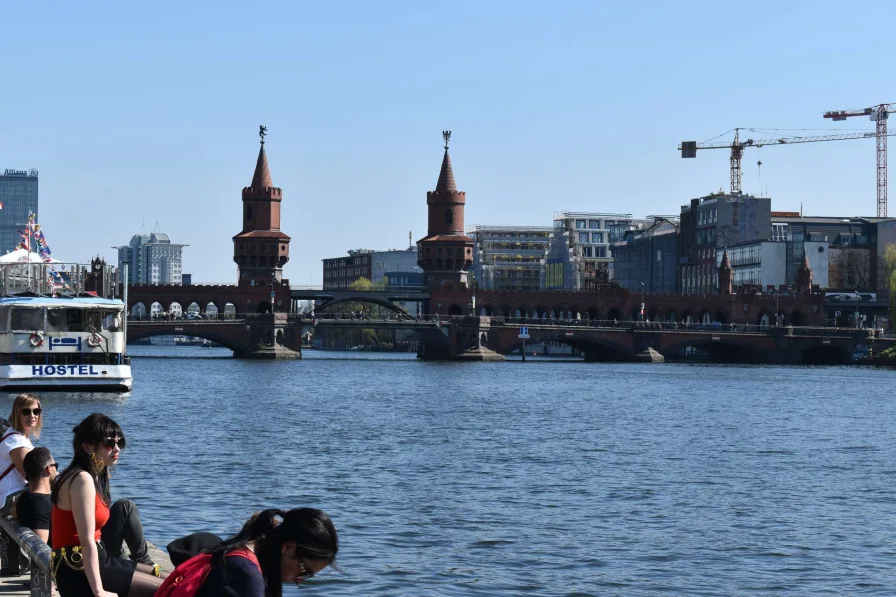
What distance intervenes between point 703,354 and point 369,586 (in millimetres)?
139914

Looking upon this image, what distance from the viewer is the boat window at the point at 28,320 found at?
54.1m

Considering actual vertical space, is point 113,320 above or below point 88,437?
above

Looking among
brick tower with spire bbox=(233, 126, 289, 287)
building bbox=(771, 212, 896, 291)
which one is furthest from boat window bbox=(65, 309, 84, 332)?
building bbox=(771, 212, 896, 291)

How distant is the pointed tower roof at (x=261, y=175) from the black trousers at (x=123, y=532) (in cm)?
13175

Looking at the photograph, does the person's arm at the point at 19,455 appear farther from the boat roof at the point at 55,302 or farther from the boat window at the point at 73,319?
the boat window at the point at 73,319

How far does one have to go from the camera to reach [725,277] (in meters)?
152

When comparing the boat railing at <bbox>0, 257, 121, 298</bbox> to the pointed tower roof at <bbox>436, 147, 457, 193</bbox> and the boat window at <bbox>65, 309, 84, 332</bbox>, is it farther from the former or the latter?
the pointed tower roof at <bbox>436, 147, 457, 193</bbox>

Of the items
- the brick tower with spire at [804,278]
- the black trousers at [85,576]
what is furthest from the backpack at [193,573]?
the brick tower with spire at [804,278]

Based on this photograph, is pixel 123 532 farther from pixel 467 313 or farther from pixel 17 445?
pixel 467 313

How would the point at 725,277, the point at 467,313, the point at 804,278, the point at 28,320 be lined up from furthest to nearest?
the point at 725,277
the point at 804,278
the point at 467,313
the point at 28,320

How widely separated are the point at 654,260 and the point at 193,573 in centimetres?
18176

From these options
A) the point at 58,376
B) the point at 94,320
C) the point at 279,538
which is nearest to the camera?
the point at 279,538

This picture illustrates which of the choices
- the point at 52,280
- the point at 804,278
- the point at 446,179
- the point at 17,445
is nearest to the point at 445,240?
the point at 446,179

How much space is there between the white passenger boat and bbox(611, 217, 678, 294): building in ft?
409
